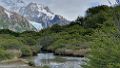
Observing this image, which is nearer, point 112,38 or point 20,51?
point 112,38

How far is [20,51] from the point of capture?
224ft

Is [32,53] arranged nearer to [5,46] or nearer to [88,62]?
[5,46]

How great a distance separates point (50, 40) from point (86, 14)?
32162 mm

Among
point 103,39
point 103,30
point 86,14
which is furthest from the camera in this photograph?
point 86,14

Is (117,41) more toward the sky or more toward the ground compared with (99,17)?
more toward the ground

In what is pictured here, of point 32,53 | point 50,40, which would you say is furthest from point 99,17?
point 32,53

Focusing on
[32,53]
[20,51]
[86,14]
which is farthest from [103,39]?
[86,14]

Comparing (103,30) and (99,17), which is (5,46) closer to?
(99,17)

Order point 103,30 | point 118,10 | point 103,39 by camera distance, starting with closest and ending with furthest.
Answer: point 118,10, point 103,39, point 103,30

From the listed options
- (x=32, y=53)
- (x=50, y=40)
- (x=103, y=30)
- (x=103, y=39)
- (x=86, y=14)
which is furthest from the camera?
(x=86, y=14)

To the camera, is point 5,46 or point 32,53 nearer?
point 5,46

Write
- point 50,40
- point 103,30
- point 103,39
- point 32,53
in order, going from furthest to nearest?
point 50,40
point 32,53
point 103,30
point 103,39

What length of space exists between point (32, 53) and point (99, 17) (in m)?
32.1

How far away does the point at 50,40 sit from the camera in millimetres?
95312
